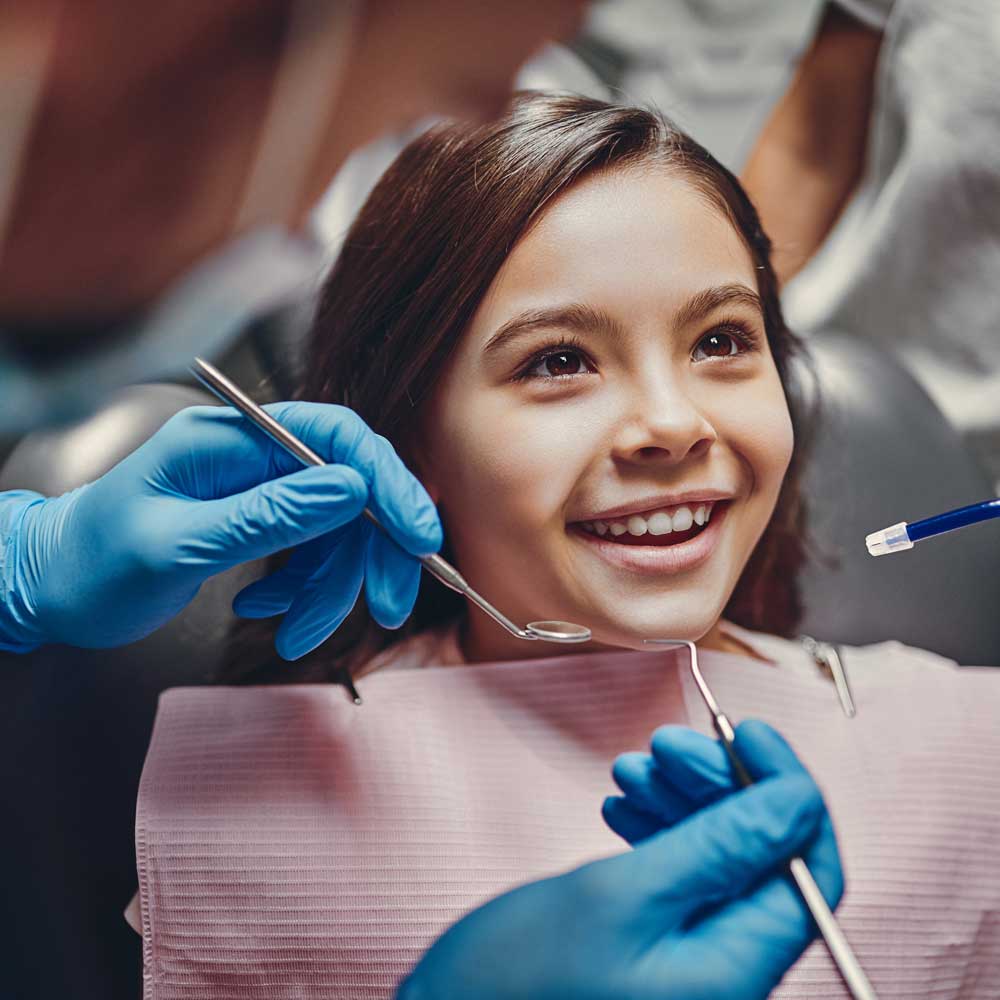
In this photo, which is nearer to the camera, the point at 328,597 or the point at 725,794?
the point at 725,794

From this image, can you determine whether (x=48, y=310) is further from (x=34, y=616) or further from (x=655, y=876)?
(x=34, y=616)

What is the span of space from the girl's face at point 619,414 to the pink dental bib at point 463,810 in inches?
5.6

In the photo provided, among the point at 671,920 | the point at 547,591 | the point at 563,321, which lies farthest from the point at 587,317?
the point at 671,920

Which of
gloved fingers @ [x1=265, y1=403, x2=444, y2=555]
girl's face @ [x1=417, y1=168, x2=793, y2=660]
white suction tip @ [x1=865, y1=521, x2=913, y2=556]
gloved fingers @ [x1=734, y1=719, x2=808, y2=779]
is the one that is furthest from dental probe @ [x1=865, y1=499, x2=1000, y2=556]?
gloved fingers @ [x1=265, y1=403, x2=444, y2=555]

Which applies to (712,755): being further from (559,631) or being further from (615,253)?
(615,253)

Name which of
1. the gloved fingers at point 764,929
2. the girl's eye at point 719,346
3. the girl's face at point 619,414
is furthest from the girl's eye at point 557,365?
the gloved fingers at point 764,929

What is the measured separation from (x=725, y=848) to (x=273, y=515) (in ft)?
1.37

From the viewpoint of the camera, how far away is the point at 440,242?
100cm

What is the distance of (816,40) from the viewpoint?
5.70ft

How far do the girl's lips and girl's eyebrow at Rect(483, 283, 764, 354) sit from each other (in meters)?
0.18

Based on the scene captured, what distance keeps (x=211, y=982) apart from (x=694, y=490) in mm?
597

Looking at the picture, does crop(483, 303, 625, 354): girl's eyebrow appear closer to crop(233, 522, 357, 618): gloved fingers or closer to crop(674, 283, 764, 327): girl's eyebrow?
crop(674, 283, 764, 327): girl's eyebrow

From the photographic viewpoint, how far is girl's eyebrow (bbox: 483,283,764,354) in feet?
3.05

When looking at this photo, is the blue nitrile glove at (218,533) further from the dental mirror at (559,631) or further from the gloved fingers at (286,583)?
the dental mirror at (559,631)
